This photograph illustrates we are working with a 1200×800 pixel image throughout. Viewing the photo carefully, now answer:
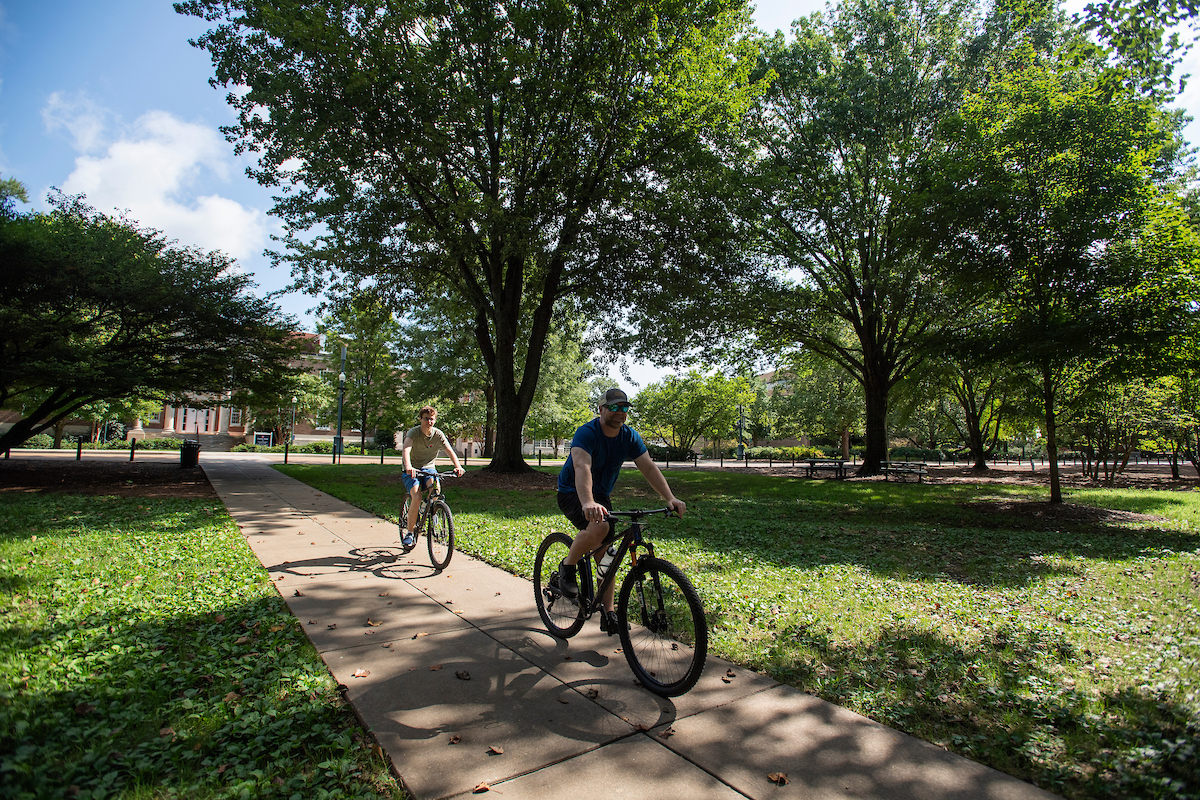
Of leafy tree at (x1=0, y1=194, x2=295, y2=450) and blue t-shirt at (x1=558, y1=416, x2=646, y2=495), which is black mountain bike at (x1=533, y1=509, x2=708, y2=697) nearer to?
blue t-shirt at (x1=558, y1=416, x2=646, y2=495)

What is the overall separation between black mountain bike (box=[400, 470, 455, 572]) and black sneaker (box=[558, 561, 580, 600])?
95.1 inches

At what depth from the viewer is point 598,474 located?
435 centimetres

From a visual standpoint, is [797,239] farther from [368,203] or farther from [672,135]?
[368,203]

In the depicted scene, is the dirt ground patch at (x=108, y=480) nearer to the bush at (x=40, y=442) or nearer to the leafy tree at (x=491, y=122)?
the leafy tree at (x=491, y=122)

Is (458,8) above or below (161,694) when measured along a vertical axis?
above

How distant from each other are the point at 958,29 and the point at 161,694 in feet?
86.5

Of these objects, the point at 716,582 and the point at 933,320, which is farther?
the point at 933,320

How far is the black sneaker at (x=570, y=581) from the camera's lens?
14.4ft

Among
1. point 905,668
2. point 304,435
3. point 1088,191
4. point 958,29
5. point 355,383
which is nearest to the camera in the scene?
point 905,668

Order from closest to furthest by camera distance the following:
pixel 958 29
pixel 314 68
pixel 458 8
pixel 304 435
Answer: pixel 314 68
pixel 458 8
pixel 958 29
pixel 304 435

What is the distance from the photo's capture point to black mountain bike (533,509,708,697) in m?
3.46

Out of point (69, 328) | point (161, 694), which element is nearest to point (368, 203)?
point (69, 328)

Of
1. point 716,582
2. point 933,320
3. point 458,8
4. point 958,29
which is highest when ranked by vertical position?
point 958,29

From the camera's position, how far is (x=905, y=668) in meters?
4.05
